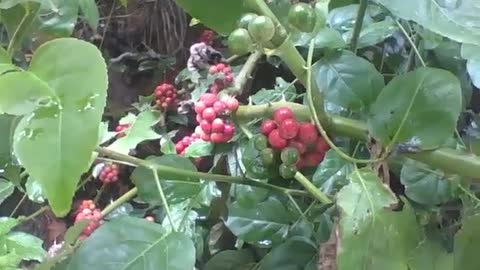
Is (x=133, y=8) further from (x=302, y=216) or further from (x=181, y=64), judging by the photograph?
(x=302, y=216)

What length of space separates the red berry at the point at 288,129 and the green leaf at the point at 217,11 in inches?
3.2

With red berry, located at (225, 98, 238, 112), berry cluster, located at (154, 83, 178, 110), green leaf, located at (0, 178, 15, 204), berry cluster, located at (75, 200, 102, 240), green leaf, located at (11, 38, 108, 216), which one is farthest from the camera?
berry cluster, located at (154, 83, 178, 110)

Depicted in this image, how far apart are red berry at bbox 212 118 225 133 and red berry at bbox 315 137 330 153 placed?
8cm

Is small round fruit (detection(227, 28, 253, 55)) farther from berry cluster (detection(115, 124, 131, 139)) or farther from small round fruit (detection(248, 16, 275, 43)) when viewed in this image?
berry cluster (detection(115, 124, 131, 139))

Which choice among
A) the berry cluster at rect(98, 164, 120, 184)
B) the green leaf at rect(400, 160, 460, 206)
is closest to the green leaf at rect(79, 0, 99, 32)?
the green leaf at rect(400, 160, 460, 206)

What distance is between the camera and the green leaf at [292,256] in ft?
2.17

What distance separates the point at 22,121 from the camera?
1.43ft

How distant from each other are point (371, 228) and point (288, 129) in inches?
4.0

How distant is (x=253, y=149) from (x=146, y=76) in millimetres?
867

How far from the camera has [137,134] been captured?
85cm

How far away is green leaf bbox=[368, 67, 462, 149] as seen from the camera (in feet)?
1.76

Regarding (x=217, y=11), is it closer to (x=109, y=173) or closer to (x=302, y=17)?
(x=302, y=17)

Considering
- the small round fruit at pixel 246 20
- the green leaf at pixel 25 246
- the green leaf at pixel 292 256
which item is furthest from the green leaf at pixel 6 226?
the small round fruit at pixel 246 20

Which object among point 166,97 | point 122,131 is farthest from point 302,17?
point 166,97
